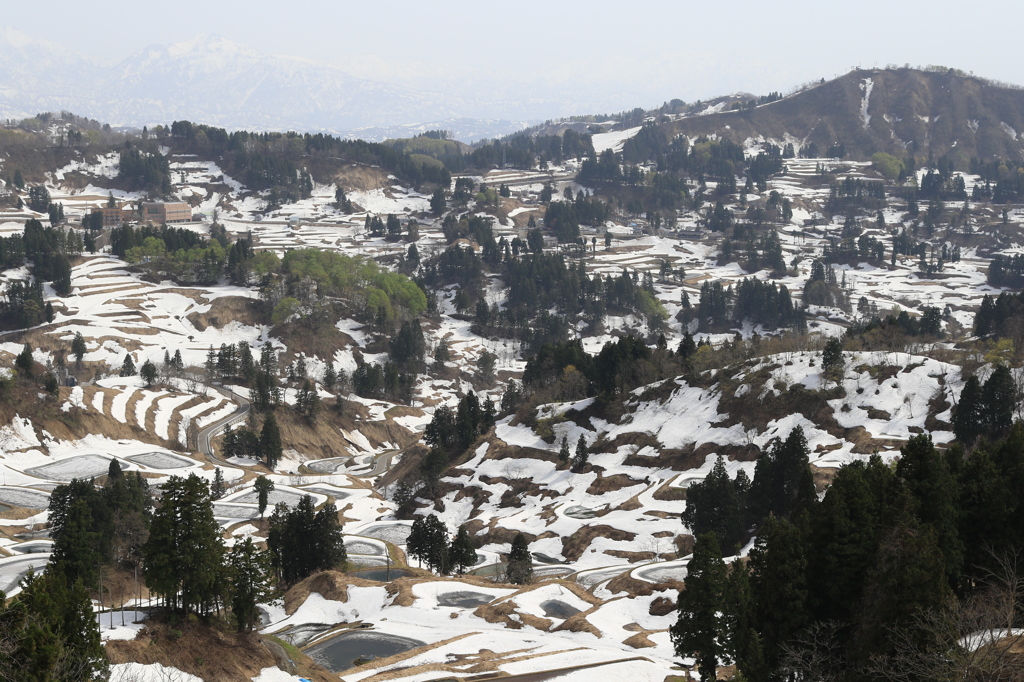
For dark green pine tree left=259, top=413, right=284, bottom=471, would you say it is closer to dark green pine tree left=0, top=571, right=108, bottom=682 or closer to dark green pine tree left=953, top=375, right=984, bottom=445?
dark green pine tree left=953, top=375, right=984, bottom=445

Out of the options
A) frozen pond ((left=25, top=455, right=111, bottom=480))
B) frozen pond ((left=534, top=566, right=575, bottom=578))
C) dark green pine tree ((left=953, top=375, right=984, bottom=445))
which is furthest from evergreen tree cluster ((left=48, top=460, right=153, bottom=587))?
dark green pine tree ((left=953, top=375, right=984, bottom=445))

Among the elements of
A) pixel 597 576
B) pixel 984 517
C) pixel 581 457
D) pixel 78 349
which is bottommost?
pixel 597 576

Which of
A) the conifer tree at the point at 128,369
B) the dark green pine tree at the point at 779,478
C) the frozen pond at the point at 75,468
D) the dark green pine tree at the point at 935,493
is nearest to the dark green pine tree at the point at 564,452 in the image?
the dark green pine tree at the point at 779,478

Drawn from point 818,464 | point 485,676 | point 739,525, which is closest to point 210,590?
point 485,676

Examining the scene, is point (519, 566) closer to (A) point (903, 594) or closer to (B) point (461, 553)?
(B) point (461, 553)

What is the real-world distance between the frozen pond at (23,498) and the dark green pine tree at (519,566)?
186ft

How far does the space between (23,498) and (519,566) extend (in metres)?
63.0

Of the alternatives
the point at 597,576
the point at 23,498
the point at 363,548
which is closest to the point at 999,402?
the point at 597,576

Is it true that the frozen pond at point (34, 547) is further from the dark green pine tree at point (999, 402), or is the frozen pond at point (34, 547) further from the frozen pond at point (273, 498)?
the dark green pine tree at point (999, 402)

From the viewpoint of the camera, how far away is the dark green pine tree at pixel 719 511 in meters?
82.4

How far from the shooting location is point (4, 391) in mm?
122500

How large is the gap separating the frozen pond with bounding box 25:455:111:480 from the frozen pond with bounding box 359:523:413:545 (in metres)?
37.1

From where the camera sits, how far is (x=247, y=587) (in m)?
50.3

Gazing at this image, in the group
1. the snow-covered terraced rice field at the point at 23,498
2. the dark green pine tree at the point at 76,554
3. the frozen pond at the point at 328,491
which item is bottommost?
the frozen pond at the point at 328,491
